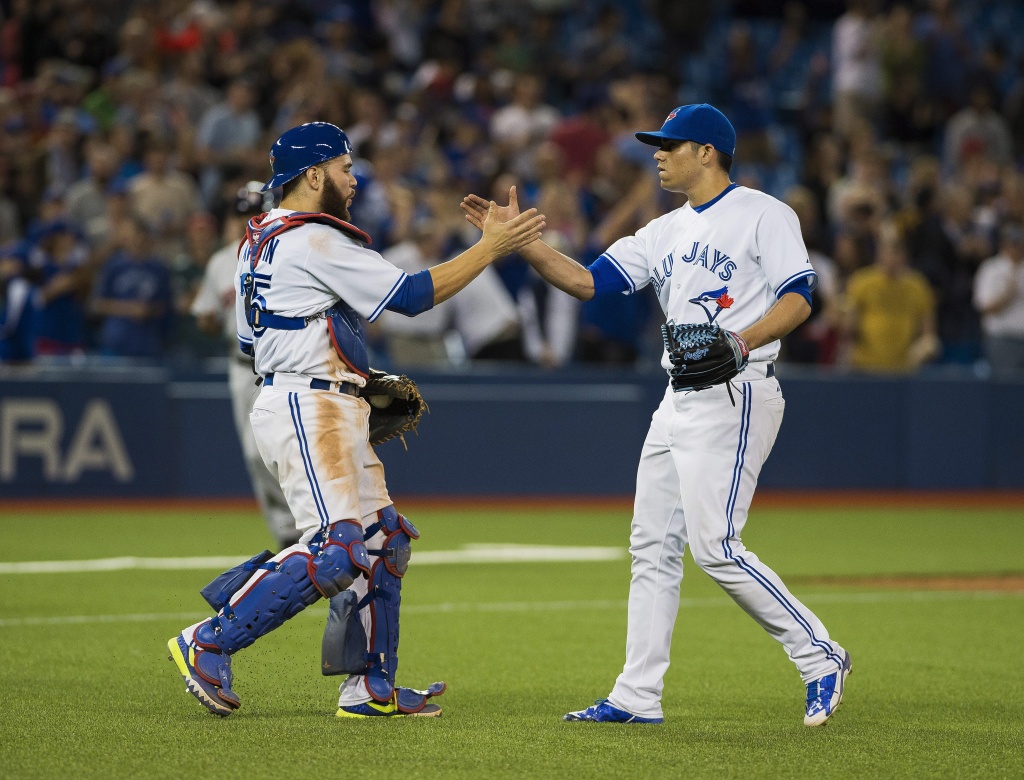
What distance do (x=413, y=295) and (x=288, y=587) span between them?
120cm

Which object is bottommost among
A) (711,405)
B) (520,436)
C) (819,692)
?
(520,436)

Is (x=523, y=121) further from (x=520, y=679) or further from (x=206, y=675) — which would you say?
(x=206, y=675)

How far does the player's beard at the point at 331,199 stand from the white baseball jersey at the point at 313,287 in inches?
6.2

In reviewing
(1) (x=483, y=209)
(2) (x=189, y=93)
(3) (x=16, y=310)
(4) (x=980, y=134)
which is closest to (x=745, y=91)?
(4) (x=980, y=134)

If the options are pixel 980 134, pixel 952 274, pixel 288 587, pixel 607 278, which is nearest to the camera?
pixel 288 587

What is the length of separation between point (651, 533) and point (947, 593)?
467 centimetres

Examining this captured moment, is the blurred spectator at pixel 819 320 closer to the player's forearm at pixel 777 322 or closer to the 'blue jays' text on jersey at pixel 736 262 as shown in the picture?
the 'blue jays' text on jersey at pixel 736 262

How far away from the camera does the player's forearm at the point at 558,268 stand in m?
6.26

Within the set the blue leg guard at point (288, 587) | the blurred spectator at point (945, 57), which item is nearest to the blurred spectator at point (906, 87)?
the blurred spectator at point (945, 57)

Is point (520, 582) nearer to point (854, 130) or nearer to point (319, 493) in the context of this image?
point (319, 493)

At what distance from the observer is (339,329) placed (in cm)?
602

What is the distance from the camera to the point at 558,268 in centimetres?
627

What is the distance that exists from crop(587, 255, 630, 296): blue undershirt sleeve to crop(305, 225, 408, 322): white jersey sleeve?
0.93m

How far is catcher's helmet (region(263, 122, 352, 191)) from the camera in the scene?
5.99 m
